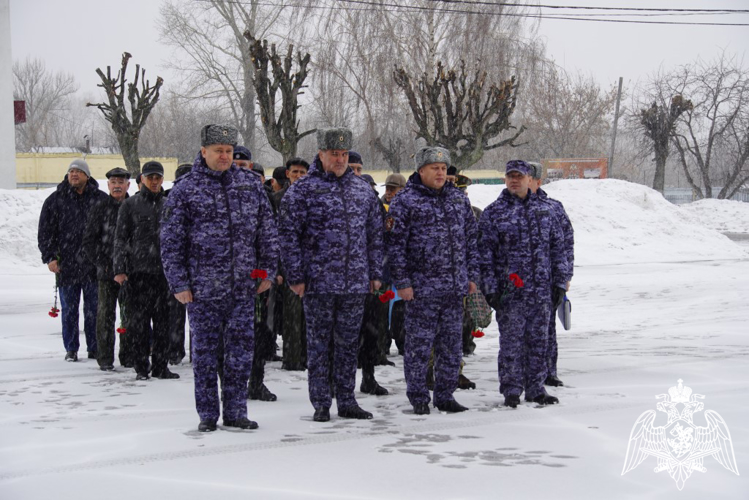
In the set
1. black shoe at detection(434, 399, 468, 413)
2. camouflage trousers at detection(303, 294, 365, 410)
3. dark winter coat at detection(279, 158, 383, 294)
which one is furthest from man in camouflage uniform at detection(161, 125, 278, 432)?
black shoe at detection(434, 399, 468, 413)

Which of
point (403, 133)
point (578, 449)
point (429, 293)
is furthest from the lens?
point (403, 133)

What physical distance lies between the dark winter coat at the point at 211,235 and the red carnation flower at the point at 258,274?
2cm

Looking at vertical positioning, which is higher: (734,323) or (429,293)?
(429,293)

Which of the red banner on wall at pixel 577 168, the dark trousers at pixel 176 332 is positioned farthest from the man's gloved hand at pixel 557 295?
the red banner on wall at pixel 577 168

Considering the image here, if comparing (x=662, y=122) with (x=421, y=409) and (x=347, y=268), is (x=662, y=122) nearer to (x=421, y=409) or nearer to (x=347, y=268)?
(x=421, y=409)

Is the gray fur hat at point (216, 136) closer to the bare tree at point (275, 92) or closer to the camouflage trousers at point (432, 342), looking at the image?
the camouflage trousers at point (432, 342)

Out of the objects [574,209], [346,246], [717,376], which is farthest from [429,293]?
[574,209]

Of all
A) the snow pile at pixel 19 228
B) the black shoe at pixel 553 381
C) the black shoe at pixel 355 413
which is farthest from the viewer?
the snow pile at pixel 19 228

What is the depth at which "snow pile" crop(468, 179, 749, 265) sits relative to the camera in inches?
856

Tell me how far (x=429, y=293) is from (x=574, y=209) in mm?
20072

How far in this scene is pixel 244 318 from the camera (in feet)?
18.4

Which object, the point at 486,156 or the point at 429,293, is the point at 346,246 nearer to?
the point at 429,293

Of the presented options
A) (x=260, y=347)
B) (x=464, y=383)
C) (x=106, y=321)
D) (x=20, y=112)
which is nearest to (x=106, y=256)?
(x=106, y=321)

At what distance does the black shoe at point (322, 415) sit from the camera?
19.3 ft
